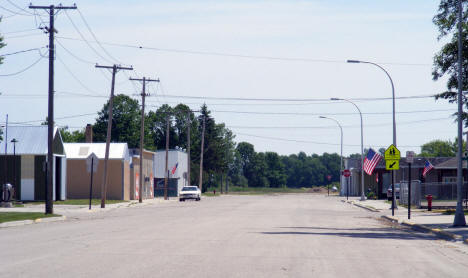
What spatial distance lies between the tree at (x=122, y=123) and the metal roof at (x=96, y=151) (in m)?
46.8

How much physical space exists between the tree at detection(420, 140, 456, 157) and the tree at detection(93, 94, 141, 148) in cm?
6329

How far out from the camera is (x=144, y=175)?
71.7m

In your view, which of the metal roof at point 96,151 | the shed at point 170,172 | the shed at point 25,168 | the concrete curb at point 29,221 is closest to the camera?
the concrete curb at point 29,221

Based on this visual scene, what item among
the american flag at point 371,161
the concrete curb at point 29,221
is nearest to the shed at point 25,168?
the concrete curb at point 29,221

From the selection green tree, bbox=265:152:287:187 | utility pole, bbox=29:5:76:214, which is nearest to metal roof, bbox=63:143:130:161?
utility pole, bbox=29:5:76:214

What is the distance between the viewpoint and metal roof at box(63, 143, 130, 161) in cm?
6238

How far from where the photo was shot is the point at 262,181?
17850cm

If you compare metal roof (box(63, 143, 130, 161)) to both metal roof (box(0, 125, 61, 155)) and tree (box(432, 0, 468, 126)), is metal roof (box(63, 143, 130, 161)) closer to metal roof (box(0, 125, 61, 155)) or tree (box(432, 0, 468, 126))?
metal roof (box(0, 125, 61, 155))

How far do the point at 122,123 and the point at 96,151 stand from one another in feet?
158

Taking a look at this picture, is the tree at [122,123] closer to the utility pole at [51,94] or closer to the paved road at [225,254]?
the utility pole at [51,94]

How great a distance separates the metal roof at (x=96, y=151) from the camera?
62.4 m

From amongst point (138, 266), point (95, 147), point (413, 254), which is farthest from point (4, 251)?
point (95, 147)

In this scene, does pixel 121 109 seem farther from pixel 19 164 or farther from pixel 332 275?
pixel 332 275

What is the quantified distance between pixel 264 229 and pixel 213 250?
297 inches
